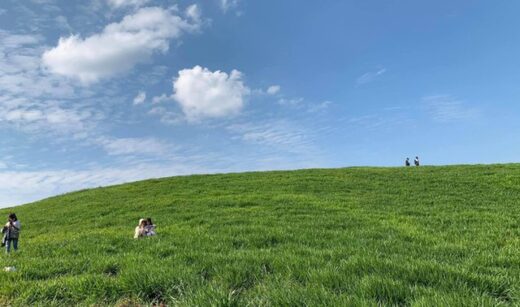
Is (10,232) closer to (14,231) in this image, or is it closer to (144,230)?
(14,231)

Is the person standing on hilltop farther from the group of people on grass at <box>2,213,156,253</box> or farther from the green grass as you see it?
the green grass

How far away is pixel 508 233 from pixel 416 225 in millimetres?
3107

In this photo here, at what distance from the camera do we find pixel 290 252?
10008 millimetres

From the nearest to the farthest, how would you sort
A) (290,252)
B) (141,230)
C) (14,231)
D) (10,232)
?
(290,252), (141,230), (10,232), (14,231)

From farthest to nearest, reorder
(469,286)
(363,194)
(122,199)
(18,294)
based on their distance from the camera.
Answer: (122,199)
(363,194)
(18,294)
(469,286)

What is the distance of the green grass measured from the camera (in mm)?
6180

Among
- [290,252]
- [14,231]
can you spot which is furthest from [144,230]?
[290,252]

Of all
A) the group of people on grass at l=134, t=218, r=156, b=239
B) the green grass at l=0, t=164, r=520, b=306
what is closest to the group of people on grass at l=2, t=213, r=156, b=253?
the group of people on grass at l=134, t=218, r=156, b=239

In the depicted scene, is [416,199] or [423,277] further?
[416,199]

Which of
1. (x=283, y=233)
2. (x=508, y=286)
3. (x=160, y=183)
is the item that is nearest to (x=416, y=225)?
(x=283, y=233)

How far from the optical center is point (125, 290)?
7.34 metres

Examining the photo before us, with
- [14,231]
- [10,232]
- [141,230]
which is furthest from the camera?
[14,231]

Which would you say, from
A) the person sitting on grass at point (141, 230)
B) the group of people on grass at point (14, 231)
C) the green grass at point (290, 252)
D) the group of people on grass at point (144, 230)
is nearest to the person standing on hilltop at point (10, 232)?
the group of people on grass at point (14, 231)

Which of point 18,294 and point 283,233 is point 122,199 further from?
point 18,294
